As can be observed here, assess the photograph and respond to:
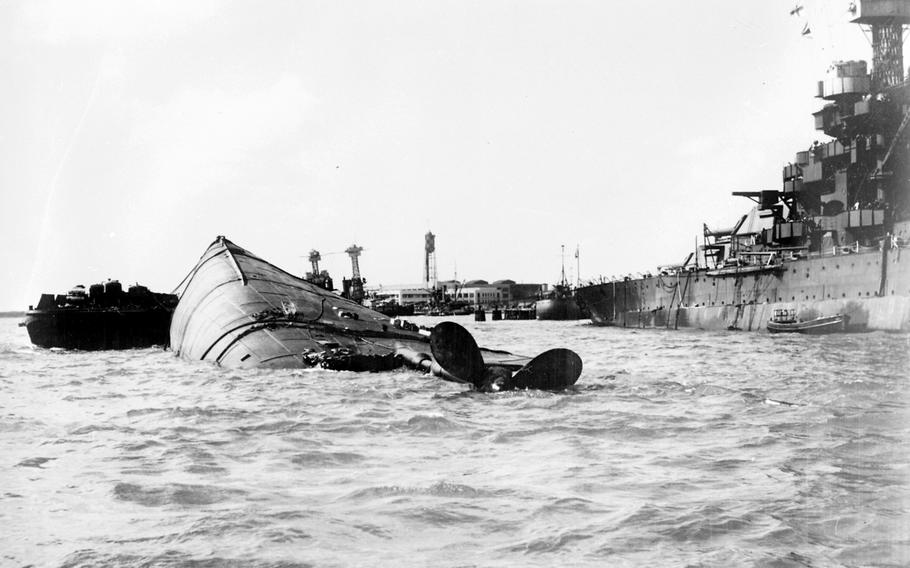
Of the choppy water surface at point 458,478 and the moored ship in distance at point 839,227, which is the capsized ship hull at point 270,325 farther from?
the moored ship in distance at point 839,227

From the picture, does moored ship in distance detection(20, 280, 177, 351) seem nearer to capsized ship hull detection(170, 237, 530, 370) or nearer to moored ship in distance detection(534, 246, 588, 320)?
capsized ship hull detection(170, 237, 530, 370)

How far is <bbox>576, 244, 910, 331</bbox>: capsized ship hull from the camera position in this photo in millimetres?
38312

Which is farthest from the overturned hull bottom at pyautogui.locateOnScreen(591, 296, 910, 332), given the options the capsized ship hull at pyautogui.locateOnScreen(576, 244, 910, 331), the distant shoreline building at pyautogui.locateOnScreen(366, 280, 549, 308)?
the distant shoreline building at pyautogui.locateOnScreen(366, 280, 549, 308)

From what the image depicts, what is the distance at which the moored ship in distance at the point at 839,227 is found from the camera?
40.8 meters

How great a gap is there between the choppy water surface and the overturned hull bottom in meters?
25.7

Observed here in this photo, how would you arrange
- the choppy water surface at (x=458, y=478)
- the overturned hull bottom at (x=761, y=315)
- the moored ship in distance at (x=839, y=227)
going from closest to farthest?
the choppy water surface at (x=458, y=478) → the overturned hull bottom at (x=761, y=315) → the moored ship in distance at (x=839, y=227)

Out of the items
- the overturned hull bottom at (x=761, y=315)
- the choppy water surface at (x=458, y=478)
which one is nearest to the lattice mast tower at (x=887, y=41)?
the overturned hull bottom at (x=761, y=315)

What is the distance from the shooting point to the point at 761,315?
4725 centimetres

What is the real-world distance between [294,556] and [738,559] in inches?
→ 113

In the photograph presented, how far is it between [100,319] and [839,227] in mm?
41511

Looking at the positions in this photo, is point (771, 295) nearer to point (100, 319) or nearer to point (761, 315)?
point (761, 315)

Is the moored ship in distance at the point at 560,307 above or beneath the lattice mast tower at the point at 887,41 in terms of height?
beneath

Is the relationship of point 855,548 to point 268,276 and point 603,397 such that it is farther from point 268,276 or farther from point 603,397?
point 268,276

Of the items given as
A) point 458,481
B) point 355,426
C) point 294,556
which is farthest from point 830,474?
point 355,426
